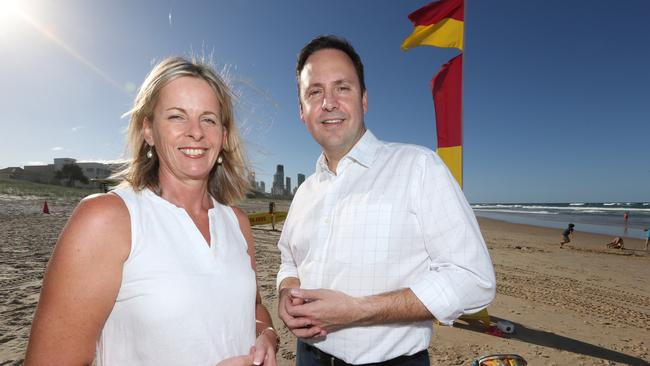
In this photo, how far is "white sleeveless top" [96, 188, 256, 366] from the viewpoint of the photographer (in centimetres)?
130

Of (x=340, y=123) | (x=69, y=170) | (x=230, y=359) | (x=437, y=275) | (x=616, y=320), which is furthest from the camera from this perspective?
(x=69, y=170)

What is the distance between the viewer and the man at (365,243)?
1554mm

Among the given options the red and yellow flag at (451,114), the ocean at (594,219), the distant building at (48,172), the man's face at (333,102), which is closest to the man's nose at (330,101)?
the man's face at (333,102)

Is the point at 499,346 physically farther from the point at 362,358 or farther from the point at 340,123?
the point at 340,123

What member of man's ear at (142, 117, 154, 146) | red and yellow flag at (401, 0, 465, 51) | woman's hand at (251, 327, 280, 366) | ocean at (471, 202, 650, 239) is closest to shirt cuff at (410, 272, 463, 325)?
woman's hand at (251, 327, 280, 366)

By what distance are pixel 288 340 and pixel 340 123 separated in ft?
11.5

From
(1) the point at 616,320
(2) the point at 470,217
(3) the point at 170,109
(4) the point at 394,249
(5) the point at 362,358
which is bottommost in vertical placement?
(1) the point at 616,320

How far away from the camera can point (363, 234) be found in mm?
1795

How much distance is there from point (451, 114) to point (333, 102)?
10.3 feet

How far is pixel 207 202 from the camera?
191 centimetres

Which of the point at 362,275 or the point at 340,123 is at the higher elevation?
the point at 340,123

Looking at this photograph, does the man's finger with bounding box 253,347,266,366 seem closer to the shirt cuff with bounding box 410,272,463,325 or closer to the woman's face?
the shirt cuff with bounding box 410,272,463,325

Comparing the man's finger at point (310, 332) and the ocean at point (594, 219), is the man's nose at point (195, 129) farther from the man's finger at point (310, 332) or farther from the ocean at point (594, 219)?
the ocean at point (594, 219)

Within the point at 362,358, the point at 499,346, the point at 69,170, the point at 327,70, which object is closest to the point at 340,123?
the point at 327,70
